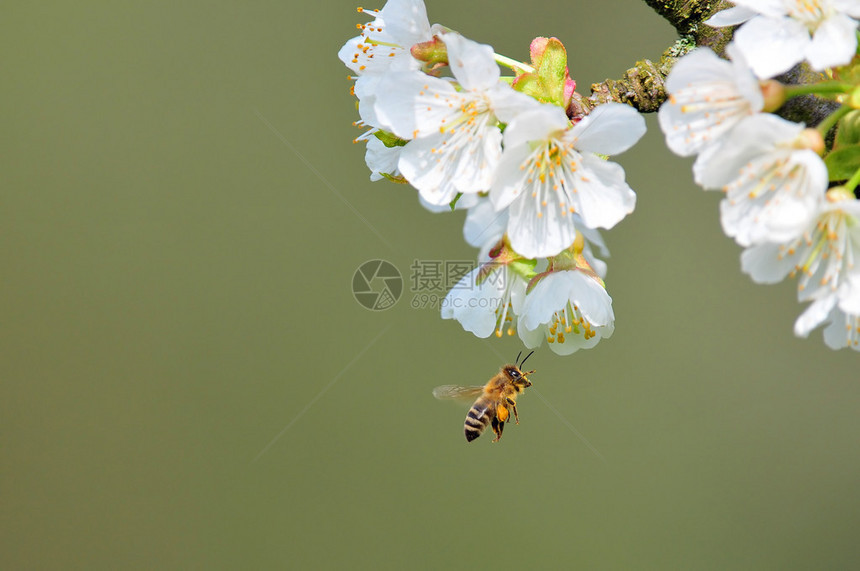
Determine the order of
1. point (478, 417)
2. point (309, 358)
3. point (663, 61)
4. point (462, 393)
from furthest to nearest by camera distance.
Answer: point (309, 358) → point (462, 393) → point (478, 417) → point (663, 61)

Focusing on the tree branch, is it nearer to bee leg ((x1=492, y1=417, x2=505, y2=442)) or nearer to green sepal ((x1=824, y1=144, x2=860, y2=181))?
green sepal ((x1=824, y1=144, x2=860, y2=181))

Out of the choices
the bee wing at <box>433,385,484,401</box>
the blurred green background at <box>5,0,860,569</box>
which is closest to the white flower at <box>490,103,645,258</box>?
the bee wing at <box>433,385,484,401</box>

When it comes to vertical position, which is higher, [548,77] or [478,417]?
[548,77]

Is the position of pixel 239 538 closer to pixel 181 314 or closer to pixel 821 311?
pixel 181 314

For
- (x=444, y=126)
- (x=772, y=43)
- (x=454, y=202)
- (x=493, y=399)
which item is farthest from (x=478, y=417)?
(x=772, y=43)

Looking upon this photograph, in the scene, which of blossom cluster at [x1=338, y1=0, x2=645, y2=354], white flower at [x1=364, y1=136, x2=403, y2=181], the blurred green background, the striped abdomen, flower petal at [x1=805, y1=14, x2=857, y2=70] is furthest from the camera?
the blurred green background

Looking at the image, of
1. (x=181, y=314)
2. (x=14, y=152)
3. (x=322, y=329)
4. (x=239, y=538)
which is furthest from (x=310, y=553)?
(x=14, y=152)

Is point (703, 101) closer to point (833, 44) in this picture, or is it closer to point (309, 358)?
point (833, 44)
